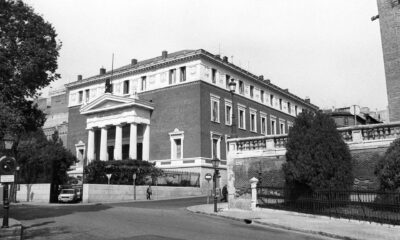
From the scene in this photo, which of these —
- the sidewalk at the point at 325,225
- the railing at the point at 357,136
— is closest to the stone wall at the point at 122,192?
the railing at the point at 357,136

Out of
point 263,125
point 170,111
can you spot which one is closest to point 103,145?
point 170,111

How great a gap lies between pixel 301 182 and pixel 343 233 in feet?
18.3

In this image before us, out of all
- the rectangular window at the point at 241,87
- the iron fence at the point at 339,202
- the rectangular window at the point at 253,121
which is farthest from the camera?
the rectangular window at the point at 253,121

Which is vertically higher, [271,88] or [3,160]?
[271,88]

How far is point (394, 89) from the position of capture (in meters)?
24.7

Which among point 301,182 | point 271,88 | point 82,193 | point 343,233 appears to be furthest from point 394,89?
point 271,88

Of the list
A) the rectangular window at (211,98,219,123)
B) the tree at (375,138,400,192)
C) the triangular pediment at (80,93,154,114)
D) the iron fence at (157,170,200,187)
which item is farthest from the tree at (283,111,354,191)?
the triangular pediment at (80,93,154,114)

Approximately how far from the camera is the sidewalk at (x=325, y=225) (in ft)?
44.3

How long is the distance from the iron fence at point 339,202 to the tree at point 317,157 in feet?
1.66

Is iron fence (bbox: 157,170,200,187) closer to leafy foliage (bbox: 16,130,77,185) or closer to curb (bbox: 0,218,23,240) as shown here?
leafy foliage (bbox: 16,130,77,185)

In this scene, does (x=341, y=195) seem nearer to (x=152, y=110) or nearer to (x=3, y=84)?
(x=3, y=84)

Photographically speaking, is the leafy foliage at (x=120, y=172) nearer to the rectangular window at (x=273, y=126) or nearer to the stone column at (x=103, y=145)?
the stone column at (x=103, y=145)

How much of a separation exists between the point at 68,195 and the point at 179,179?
12475 millimetres

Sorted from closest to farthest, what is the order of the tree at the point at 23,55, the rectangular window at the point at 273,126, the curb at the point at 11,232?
the curb at the point at 11,232, the tree at the point at 23,55, the rectangular window at the point at 273,126
